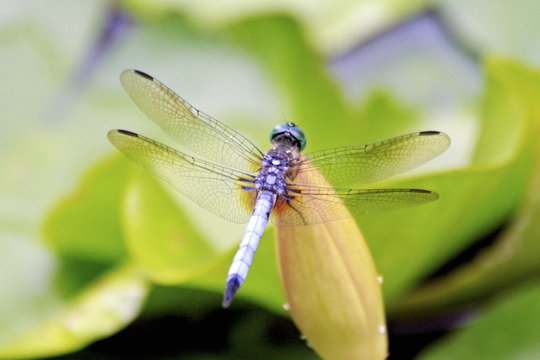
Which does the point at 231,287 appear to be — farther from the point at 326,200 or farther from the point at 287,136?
the point at 287,136

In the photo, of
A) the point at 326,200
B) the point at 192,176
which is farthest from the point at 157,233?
the point at 326,200

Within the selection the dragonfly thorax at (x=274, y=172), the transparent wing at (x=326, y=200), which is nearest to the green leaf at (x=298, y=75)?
the dragonfly thorax at (x=274, y=172)

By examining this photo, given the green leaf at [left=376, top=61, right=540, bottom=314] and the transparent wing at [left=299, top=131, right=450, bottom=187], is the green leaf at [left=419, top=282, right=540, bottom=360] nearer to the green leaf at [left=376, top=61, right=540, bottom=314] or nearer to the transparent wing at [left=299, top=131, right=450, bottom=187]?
the green leaf at [left=376, top=61, right=540, bottom=314]

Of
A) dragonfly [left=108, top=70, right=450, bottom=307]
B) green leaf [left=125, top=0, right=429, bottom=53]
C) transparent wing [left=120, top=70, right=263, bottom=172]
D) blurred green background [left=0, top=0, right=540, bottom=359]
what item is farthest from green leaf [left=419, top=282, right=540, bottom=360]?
green leaf [left=125, top=0, right=429, bottom=53]

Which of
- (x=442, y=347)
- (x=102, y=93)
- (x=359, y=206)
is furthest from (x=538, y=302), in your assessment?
(x=102, y=93)

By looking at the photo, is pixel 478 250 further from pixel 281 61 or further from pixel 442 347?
pixel 281 61
